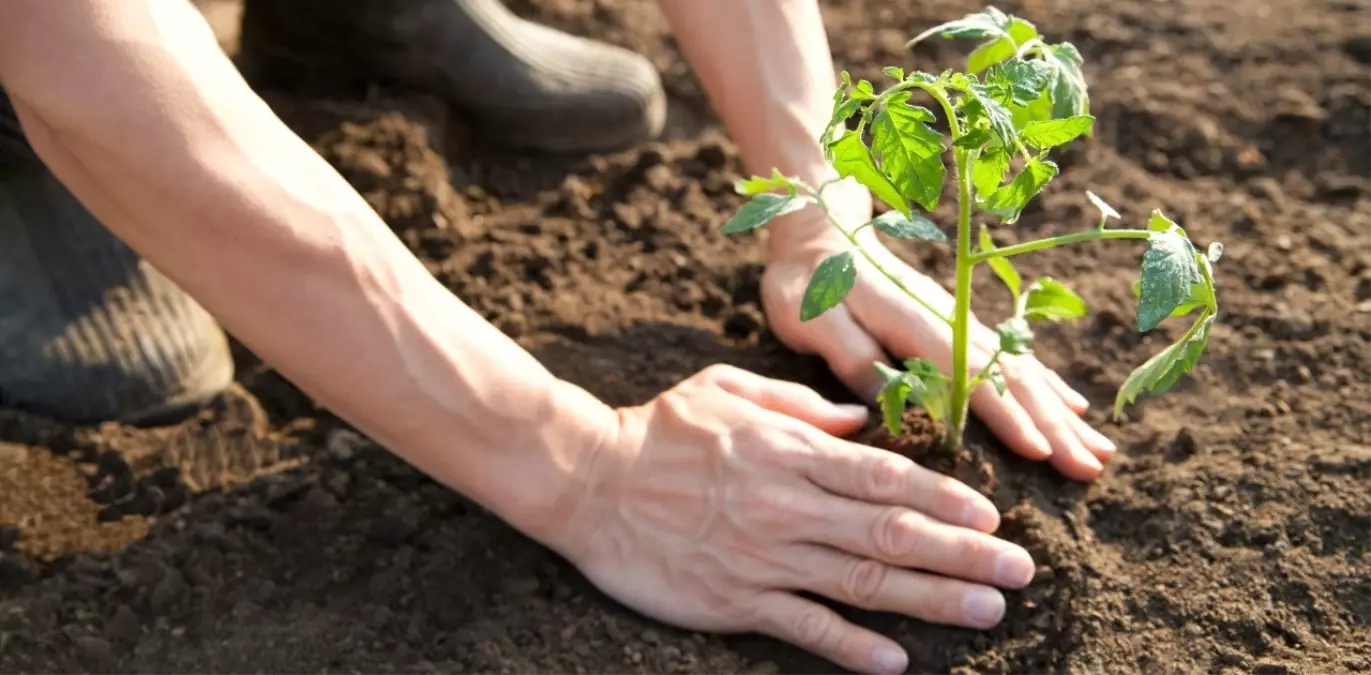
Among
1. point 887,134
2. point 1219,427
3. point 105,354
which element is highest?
point 887,134

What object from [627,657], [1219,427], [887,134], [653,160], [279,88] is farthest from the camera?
[279,88]

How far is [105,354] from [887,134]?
1200 mm

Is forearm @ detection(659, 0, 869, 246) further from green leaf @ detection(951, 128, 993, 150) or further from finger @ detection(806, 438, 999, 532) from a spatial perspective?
green leaf @ detection(951, 128, 993, 150)

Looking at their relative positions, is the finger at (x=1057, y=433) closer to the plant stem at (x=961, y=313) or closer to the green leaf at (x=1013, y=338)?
the plant stem at (x=961, y=313)

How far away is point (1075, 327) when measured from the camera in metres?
1.74

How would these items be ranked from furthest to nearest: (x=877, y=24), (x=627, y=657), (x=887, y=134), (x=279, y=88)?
1. (x=877, y=24)
2. (x=279, y=88)
3. (x=627, y=657)
4. (x=887, y=134)

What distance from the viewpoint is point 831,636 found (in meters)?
1.27

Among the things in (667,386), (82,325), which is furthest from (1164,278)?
(82,325)

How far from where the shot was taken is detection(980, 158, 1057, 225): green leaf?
1051 mm

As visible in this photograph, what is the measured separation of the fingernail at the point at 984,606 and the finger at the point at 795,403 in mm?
248

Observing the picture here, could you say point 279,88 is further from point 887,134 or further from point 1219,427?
point 1219,427

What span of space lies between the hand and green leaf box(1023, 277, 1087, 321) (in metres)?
0.14

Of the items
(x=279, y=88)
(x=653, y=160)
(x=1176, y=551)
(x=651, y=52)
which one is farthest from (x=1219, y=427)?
(x=279, y=88)

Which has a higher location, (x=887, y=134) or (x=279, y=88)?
(x=887, y=134)
